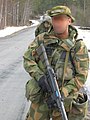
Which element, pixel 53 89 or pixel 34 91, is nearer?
pixel 53 89

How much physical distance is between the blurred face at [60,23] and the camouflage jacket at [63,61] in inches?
4.3

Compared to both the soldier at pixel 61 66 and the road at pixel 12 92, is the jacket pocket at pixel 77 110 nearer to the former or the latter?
the soldier at pixel 61 66

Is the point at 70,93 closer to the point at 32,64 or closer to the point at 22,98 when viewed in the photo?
the point at 32,64

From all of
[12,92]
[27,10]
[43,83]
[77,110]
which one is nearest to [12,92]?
[12,92]

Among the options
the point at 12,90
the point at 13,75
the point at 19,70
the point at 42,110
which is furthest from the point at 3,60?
the point at 42,110

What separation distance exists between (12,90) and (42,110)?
5.75 m

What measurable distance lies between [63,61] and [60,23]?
35 cm

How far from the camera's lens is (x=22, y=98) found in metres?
8.92

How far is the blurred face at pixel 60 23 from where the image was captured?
3.96 m

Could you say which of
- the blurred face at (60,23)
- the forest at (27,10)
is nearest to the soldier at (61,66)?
the blurred face at (60,23)

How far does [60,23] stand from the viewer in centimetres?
396

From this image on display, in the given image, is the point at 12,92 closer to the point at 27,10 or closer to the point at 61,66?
the point at 61,66

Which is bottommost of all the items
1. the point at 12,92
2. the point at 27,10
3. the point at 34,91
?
the point at 27,10

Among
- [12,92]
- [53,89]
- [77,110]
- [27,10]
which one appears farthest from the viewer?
[27,10]
